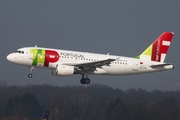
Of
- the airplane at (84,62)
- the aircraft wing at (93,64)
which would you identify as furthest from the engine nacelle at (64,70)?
the aircraft wing at (93,64)

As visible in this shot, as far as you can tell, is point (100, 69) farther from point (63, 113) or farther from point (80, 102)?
point (80, 102)

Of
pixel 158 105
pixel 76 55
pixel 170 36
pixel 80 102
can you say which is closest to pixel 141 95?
pixel 80 102

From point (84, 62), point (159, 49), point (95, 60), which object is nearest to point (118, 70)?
point (95, 60)

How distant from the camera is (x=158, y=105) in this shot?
10425 centimetres

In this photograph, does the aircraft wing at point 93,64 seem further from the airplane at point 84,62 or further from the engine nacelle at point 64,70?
the engine nacelle at point 64,70

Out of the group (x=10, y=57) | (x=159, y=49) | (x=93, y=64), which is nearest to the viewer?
(x=93, y=64)

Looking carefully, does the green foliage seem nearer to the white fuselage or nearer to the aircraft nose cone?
the aircraft nose cone

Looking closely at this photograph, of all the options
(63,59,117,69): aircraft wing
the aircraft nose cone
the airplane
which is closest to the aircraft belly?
the airplane

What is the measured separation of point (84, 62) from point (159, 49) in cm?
1094

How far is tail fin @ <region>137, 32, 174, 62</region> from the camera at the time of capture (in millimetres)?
76938

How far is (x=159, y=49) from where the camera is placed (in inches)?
3076

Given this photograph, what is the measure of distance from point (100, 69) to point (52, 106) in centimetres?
3563

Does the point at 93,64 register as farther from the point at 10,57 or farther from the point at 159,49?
the point at 159,49
